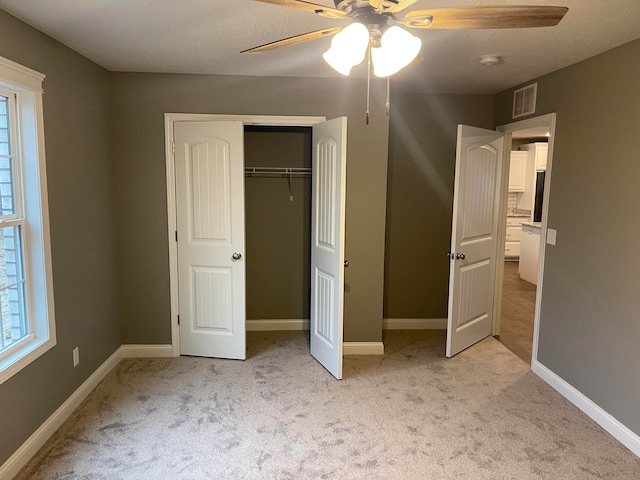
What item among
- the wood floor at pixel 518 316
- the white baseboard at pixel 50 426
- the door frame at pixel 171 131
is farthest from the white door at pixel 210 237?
the wood floor at pixel 518 316

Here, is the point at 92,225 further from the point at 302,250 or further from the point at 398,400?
the point at 398,400

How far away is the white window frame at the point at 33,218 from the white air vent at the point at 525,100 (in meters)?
3.46

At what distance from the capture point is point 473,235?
3.80 meters

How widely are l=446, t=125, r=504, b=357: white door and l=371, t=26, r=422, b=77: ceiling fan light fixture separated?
6.88 feet

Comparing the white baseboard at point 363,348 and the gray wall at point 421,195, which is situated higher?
the gray wall at point 421,195

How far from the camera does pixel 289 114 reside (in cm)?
357

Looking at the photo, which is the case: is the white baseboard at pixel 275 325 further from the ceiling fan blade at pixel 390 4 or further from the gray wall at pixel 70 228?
the ceiling fan blade at pixel 390 4

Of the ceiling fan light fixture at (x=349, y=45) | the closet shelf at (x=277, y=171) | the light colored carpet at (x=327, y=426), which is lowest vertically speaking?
the light colored carpet at (x=327, y=426)

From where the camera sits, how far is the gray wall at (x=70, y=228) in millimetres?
2318

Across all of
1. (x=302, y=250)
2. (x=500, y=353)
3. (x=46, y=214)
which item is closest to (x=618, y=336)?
(x=500, y=353)

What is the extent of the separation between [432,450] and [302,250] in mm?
2341

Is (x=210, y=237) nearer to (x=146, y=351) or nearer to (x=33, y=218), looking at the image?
(x=146, y=351)

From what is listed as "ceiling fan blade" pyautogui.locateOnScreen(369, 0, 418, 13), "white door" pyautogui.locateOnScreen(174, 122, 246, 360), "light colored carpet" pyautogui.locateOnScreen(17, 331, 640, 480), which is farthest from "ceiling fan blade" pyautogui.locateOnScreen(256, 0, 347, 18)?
"light colored carpet" pyautogui.locateOnScreen(17, 331, 640, 480)

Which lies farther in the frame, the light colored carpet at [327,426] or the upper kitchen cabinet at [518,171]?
the upper kitchen cabinet at [518,171]
